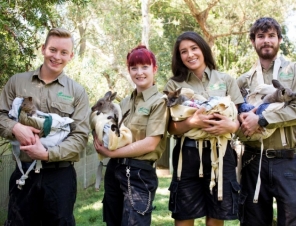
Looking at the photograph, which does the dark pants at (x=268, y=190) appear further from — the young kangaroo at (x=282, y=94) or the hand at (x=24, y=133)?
the hand at (x=24, y=133)

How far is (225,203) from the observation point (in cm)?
318

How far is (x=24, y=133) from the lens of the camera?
2973mm

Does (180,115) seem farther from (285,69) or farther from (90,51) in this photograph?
(90,51)

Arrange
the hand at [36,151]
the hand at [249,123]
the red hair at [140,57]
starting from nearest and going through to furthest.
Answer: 1. the hand at [36,151]
2. the red hair at [140,57]
3. the hand at [249,123]

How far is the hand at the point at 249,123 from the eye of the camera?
10.8ft

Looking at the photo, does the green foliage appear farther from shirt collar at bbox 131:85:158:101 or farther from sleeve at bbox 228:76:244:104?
sleeve at bbox 228:76:244:104

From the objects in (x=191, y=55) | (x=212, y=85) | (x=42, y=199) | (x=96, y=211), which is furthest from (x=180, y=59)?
(x=96, y=211)

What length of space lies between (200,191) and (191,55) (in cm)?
121

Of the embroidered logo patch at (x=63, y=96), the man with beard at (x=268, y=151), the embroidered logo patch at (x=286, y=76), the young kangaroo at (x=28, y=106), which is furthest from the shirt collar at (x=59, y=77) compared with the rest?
the embroidered logo patch at (x=286, y=76)

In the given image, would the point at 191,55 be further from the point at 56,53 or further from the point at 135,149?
the point at 56,53

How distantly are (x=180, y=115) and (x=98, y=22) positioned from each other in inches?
524

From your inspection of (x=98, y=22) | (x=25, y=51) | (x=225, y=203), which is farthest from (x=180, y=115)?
(x=98, y=22)

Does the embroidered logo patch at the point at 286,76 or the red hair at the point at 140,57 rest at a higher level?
the red hair at the point at 140,57

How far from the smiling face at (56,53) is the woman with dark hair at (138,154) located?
559mm
